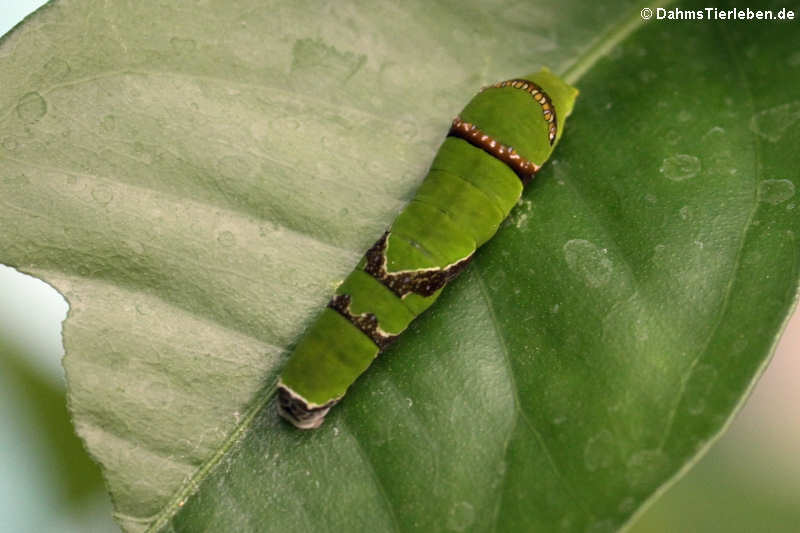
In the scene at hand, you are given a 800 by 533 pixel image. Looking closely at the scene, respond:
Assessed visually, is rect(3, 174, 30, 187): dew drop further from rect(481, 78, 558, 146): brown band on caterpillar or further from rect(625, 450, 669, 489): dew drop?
rect(625, 450, 669, 489): dew drop

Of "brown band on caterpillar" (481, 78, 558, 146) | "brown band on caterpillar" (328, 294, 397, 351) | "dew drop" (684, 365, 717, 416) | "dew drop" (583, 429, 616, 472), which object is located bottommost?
"brown band on caterpillar" (328, 294, 397, 351)

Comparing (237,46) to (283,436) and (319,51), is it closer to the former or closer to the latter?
(319,51)

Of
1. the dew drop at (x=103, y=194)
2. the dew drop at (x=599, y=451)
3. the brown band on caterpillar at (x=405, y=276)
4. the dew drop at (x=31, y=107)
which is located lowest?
the dew drop at (x=103, y=194)

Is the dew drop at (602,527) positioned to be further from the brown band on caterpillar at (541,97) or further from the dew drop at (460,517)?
the brown band on caterpillar at (541,97)

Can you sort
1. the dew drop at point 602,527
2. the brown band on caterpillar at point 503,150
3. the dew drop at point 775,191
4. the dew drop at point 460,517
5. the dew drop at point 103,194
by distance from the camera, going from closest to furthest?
the dew drop at point 602,527 < the dew drop at point 460,517 < the dew drop at point 775,191 < the dew drop at point 103,194 < the brown band on caterpillar at point 503,150

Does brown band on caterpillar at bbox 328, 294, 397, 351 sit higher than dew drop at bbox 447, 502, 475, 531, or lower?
higher

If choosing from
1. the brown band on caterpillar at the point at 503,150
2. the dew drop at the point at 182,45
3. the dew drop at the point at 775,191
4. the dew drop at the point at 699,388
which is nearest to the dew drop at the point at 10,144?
the dew drop at the point at 182,45

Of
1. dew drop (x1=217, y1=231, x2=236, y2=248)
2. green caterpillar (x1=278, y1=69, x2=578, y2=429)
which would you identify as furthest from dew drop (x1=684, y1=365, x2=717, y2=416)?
dew drop (x1=217, y1=231, x2=236, y2=248)

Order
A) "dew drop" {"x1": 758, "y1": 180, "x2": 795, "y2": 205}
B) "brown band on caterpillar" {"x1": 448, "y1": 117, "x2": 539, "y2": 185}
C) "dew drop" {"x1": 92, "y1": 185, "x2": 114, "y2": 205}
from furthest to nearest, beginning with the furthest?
1. "brown band on caterpillar" {"x1": 448, "y1": 117, "x2": 539, "y2": 185}
2. "dew drop" {"x1": 92, "y1": 185, "x2": 114, "y2": 205}
3. "dew drop" {"x1": 758, "y1": 180, "x2": 795, "y2": 205}
